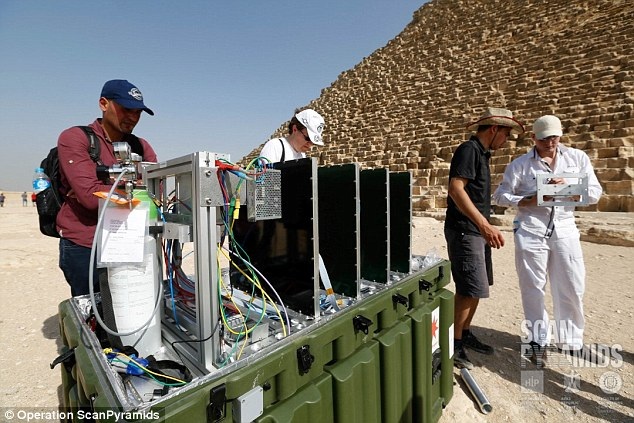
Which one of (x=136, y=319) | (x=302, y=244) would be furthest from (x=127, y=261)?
(x=302, y=244)

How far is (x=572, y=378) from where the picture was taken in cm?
228

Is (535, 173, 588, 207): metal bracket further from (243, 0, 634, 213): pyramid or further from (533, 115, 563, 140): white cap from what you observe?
(243, 0, 634, 213): pyramid

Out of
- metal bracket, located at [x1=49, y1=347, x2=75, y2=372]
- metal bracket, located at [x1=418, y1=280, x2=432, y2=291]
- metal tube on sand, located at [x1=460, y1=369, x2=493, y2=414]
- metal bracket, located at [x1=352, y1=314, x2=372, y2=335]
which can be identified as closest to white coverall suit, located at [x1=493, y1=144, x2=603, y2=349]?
metal tube on sand, located at [x1=460, y1=369, x2=493, y2=414]

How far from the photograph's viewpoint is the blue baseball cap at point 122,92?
1.54 metres

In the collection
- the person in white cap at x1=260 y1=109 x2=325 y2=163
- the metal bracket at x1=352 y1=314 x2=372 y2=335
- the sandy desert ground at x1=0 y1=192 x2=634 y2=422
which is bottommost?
the sandy desert ground at x1=0 y1=192 x2=634 y2=422

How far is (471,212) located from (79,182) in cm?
223

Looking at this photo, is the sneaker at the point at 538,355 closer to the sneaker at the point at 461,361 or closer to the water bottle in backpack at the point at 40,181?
the sneaker at the point at 461,361

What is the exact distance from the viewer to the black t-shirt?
2.24 metres

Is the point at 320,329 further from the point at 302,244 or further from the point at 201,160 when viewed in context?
the point at 201,160

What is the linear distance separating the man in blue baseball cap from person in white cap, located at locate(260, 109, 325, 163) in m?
0.78

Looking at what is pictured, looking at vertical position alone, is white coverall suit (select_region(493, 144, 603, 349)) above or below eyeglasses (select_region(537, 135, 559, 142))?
below

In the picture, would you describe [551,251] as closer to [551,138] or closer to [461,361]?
[551,138]

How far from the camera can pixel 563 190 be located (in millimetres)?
2275

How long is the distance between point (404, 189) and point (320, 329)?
1.01m
